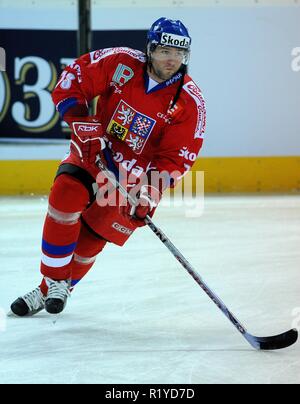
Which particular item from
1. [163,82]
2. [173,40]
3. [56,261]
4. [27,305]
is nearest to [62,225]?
[56,261]

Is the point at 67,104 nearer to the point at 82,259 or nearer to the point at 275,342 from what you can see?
the point at 82,259

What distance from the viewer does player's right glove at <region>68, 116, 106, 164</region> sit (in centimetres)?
285

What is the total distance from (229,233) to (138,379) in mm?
2568

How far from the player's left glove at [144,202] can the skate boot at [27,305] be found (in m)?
0.46

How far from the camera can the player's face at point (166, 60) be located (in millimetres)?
2898

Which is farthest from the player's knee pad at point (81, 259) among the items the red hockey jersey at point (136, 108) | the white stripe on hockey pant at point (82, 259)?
the red hockey jersey at point (136, 108)

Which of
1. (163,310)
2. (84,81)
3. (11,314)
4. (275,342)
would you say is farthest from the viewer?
(163,310)

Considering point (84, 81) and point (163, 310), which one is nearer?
point (84, 81)

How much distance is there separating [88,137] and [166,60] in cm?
37

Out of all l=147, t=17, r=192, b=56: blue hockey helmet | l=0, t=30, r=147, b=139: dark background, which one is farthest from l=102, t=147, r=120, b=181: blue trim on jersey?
l=0, t=30, r=147, b=139: dark background

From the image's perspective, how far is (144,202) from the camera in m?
2.89

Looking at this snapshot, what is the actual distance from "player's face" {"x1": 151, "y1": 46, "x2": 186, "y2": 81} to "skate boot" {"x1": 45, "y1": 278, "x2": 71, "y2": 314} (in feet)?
2.56

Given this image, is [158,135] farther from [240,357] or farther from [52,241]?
[240,357]

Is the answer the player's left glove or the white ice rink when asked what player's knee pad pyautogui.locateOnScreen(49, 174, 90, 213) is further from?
the white ice rink
